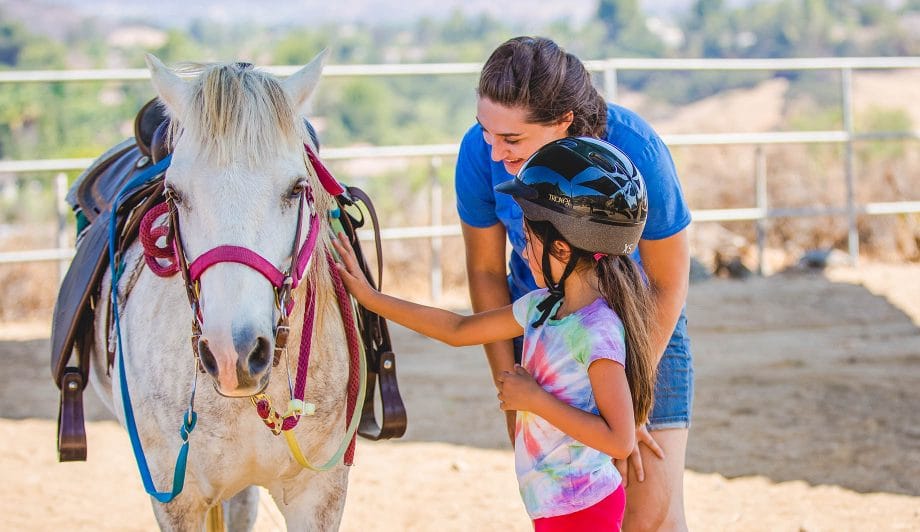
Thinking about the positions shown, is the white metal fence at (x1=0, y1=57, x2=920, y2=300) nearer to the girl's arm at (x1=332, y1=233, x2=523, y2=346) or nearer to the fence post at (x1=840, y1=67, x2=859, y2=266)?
the fence post at (x1=840, y1=67, x2=859, y2=266)

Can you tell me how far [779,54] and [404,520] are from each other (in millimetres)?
59598

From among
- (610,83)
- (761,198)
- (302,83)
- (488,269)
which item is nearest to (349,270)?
(488,269)

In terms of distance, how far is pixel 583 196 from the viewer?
6.25 ft

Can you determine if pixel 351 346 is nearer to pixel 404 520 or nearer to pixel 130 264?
pixel 130 264

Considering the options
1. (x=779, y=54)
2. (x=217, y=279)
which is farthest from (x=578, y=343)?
(x=779, y=54)

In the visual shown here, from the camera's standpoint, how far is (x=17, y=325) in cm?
708

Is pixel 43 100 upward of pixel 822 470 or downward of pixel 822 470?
upward

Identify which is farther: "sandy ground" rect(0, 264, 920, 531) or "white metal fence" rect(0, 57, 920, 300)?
"white metal fence" rect(0, 57, 920, 300)

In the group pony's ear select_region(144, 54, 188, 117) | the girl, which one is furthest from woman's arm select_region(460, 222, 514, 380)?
pony's ear select_region(144, 54, 188, 117)

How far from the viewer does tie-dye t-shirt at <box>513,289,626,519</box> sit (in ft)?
6.18

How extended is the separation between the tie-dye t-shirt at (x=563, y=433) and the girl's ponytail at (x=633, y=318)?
0.08 ft

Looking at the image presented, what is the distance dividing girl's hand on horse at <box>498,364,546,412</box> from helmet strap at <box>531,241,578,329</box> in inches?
4.9

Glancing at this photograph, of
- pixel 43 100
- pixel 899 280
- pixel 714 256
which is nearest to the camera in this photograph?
→ pixel 899 280

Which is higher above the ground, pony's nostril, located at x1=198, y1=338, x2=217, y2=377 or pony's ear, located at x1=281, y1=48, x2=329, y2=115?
pony's ear, located at x1=281, y1=48, x2=329, y2=115
